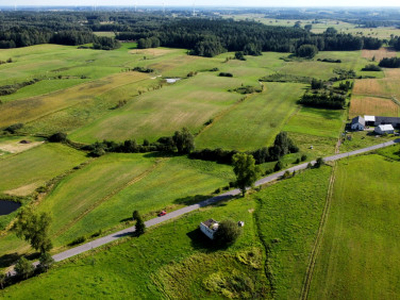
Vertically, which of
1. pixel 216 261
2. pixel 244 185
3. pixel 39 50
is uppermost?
pixel 39 50

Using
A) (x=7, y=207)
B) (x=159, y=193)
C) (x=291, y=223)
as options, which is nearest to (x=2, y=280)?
(x=7, y=207)

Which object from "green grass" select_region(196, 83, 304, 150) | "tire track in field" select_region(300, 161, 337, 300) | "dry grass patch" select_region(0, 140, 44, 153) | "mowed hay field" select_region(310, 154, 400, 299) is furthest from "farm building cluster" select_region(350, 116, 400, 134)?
"dry grass patch" select_region(0, 140, 44, 153)

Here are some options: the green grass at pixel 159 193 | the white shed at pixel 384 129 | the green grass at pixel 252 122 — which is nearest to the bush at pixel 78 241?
the green grass at pixel 159 193

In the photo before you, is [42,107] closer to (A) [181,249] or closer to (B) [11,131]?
(B) [11,131]

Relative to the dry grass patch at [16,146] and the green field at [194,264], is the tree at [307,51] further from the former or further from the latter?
the dry grass patch at [16,146]

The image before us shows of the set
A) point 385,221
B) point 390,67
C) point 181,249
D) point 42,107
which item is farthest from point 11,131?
point 390,67

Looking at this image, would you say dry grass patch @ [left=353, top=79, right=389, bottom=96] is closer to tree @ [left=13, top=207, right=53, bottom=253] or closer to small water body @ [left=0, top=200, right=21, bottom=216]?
tree @ [left=13, top=207, right=53, bottom=253]
